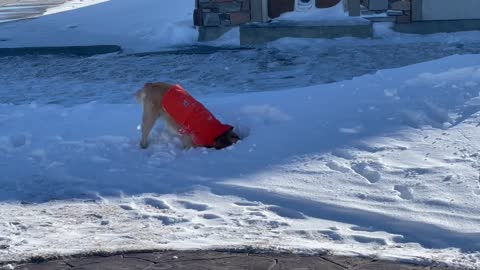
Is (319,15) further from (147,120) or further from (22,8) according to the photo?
(22,8)

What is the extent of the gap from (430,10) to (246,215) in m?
9.83

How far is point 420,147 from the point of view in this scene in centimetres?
723

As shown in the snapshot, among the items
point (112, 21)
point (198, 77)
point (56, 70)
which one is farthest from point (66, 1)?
point (198, 77)

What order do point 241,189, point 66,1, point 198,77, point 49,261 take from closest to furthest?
1. point 49,261
2. point 241,189
3. point 198,77
4. point 66,1

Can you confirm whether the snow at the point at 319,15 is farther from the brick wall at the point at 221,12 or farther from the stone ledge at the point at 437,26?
the stone ledge at the point at 437,26

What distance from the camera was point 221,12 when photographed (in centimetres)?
1570

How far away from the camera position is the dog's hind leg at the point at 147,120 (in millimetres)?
8227

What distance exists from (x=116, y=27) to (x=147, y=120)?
381 inches

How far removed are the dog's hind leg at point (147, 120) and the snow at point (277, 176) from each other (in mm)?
159

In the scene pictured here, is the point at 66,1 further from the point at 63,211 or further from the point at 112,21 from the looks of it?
the point at 63,211

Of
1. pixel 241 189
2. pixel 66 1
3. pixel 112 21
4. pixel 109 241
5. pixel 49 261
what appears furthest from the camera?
pixel 66 1

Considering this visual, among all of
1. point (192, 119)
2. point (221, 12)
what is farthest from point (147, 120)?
point (221, 12)

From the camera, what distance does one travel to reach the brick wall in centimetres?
1563

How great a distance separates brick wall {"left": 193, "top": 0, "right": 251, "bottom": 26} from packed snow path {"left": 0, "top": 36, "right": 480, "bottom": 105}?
797mm
